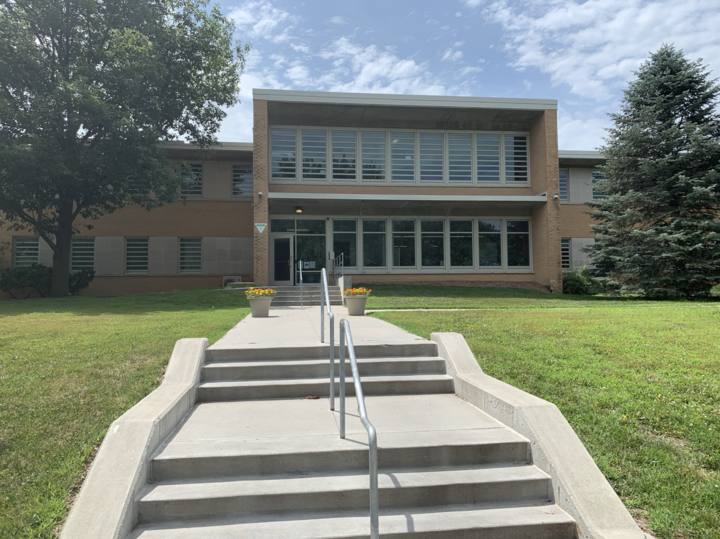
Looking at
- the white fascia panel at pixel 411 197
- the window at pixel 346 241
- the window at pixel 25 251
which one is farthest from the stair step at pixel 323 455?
the window at pixel 25 251

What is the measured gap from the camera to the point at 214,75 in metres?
22.0

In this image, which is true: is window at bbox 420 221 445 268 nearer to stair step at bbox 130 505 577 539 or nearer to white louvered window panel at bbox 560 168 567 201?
white louvered window panel at bbox 560 168 567 201

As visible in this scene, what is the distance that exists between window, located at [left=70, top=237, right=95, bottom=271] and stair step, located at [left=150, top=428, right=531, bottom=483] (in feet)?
68.9

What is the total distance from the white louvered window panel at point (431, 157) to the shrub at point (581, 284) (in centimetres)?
724

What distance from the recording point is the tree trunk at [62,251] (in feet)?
63.4

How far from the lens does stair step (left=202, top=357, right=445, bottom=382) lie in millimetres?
5766

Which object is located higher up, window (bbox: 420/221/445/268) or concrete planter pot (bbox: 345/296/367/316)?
window (bbox: 420/221/445/268)

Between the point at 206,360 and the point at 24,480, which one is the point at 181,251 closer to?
the point at 206,360

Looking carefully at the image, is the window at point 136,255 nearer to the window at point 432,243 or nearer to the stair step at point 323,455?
the window at point 432,243

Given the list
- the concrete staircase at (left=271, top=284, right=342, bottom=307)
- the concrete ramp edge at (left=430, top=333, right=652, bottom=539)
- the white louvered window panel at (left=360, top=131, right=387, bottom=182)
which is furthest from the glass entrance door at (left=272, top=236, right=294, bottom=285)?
the concrete ramp edge at (left=430, top=333, right=652, bottom=539)

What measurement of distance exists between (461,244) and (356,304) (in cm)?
1165

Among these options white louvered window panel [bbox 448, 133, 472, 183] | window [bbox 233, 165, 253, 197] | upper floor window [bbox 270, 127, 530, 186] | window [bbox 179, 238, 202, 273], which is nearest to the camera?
upper floor window [bbox 270, 127, 530, 186]

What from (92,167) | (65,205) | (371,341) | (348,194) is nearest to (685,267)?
(348,194)

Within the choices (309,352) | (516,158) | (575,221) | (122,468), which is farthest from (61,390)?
(575,221)
